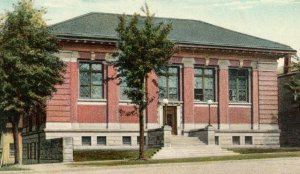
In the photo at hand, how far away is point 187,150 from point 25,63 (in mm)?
10937

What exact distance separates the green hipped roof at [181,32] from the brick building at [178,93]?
0.08m

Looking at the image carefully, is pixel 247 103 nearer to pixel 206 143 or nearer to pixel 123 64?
pixel 206 143

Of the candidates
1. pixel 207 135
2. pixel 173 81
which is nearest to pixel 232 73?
pixel 173 81

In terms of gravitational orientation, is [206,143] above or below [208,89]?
below

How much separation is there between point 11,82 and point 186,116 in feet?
46.1

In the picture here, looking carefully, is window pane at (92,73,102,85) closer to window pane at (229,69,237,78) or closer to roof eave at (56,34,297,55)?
roof eave at (56,34,297,55)

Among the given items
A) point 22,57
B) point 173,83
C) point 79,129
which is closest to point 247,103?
point 173,83

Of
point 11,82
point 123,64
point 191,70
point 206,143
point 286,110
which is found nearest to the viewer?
point 123,64

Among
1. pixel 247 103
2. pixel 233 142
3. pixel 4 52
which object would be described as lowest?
pixel 233 142

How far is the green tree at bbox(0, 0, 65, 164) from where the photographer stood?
3588 centimetres

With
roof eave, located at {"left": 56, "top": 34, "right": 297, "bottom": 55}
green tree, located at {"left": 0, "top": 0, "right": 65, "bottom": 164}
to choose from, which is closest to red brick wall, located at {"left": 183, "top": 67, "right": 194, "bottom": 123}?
roof eave, located at {"left": 56, "top": 34, "right": 297, "bottom": 55}

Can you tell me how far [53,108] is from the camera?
136 feet

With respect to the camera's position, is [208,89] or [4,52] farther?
[208,89]

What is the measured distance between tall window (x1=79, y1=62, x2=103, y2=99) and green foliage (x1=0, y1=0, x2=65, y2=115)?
14.6 ft
